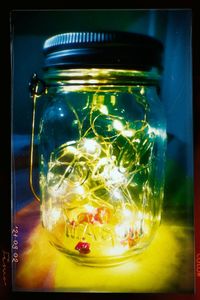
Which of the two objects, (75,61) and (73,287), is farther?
(73,287)

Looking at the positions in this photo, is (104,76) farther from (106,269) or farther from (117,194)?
(106,269)

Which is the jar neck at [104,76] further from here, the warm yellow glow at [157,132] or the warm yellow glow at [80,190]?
the warm yellow glow at [80,190]

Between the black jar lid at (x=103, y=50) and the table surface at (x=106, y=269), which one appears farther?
the table surface at (x=106, y=269)

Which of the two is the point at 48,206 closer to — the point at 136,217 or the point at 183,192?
the point at 136,217

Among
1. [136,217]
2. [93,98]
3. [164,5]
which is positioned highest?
[164,5]

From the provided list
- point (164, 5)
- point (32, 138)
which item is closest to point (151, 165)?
point (32, 138)

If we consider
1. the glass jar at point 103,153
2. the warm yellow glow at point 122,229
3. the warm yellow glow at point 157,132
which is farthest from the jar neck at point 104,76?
the warm yellow glow at point 122,229

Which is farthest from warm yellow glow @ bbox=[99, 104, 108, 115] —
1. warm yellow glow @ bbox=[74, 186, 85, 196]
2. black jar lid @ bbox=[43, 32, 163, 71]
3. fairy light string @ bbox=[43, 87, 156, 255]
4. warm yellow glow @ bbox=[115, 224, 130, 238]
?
warm yellow glow @ bbox=[115, 224, 130, 238]
